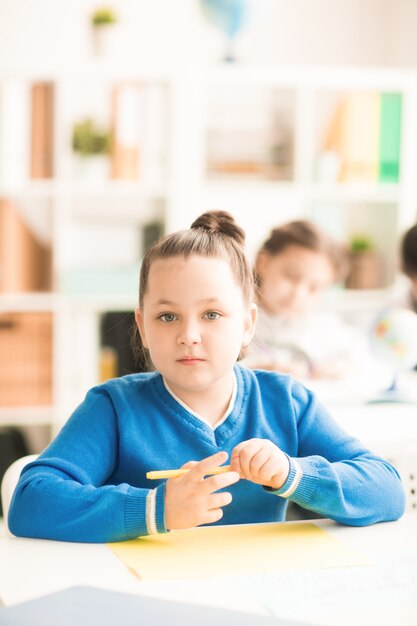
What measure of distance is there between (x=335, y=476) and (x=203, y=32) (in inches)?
119

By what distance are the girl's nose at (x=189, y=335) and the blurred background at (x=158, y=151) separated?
7.00ft

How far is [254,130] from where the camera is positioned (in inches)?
142

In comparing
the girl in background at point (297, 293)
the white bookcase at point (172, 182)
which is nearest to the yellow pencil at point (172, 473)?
the girl in background at point (297, 293)

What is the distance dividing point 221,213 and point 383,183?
240cm

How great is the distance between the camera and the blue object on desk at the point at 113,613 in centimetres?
84

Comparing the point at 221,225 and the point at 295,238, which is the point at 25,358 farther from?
the point at 221,225

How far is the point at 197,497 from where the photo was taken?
109 cm

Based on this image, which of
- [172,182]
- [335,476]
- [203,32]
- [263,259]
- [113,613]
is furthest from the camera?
[203,32]

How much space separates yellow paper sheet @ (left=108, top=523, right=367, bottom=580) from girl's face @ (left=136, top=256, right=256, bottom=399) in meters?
0.21

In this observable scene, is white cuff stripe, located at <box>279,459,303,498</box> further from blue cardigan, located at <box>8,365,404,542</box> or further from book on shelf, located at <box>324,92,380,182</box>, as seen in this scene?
book on shelf, located at <box>324,92,380,182</box>

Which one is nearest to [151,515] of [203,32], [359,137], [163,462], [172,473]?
[172,473]

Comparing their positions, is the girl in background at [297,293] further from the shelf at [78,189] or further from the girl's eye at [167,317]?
the girl's eye at [167,317]

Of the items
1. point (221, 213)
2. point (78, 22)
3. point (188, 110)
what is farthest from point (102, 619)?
point (78, 22)

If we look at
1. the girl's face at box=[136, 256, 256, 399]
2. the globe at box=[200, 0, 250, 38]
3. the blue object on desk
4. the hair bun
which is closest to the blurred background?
the globe at box=[200, 0, 250, 38]
